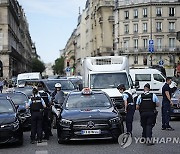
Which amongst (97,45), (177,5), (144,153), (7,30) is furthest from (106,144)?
(97,45)

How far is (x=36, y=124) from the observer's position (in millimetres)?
14148

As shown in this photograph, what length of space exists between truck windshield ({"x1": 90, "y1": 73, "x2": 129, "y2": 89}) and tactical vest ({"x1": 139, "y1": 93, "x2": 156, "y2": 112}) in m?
8.17

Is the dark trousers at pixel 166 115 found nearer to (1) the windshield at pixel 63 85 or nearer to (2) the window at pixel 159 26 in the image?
(1) the windshield at pixel 63 85

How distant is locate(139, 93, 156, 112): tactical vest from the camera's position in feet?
43.3

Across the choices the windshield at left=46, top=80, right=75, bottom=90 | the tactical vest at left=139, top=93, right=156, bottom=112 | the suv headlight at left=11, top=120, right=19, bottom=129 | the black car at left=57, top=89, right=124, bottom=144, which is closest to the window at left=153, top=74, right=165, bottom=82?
the windshield at left=46, top=80, right=75, bottom=90

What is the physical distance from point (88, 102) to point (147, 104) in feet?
7.54

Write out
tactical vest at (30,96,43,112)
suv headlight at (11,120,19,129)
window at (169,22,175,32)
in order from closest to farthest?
suv headlight at (11,120,19,129) → tactical vest at (30,96,43,112) → window at (169,22,175,32)

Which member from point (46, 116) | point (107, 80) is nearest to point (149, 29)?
point (107, 80)

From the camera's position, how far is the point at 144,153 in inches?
457

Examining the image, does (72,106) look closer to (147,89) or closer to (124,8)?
(147,89)

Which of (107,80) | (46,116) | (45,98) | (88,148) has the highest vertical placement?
(107,80)

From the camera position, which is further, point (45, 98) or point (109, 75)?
point (109, 75)

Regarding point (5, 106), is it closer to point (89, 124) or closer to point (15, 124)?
point (15, 124)

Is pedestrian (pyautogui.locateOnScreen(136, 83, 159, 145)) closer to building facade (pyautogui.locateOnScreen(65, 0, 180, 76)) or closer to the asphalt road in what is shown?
the asphalt road
